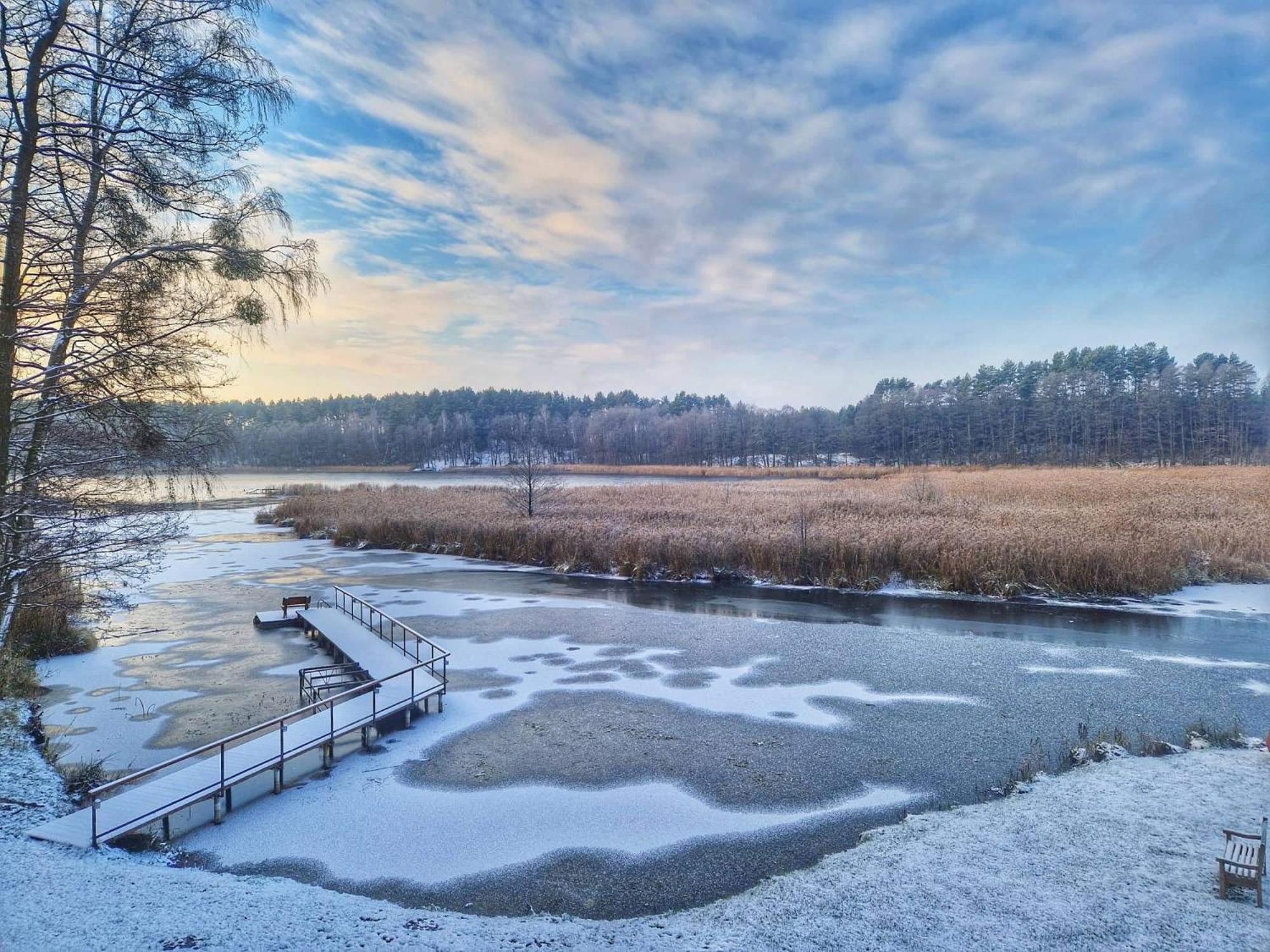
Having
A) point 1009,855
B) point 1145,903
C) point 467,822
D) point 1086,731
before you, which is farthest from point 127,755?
point 1086,731

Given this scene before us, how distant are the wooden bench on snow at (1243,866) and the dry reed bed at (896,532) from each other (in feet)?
48.0

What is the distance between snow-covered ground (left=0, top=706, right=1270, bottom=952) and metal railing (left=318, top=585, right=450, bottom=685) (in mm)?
5195

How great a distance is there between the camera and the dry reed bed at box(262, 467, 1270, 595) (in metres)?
18.9

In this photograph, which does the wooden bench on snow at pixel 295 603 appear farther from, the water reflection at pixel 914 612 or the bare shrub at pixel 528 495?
the bare shrub at pixel 528 495

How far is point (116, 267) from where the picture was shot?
5359 millimetres

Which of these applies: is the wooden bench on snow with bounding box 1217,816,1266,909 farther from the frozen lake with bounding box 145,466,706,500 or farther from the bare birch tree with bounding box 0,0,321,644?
the frozen lake with bounding box 145,466,706,500

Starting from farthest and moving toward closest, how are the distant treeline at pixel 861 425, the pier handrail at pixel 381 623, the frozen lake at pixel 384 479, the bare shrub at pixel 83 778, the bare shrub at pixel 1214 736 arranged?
1. the frozen lake at pixel 384 479
2. the distant treeline at pixel 861 425
3. the pier handrail at pixel 381 623
4. the bare shrub at pixel 1214 736
5. the bare shrub at pixel 83 778

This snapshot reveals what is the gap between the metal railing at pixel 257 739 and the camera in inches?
243

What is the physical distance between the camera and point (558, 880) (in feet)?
18.7

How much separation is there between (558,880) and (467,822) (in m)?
1.45

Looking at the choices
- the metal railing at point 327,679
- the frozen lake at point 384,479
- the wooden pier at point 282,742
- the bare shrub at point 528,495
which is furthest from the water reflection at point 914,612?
the frozen lake at point 384,479

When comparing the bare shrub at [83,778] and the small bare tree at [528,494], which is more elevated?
the small bare tree at [528,494]

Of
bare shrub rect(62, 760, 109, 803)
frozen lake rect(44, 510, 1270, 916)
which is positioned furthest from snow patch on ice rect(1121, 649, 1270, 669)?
bare shrub rect(62, 760, 109, 803)

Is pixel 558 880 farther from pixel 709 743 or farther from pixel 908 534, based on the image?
pixel 908 534
